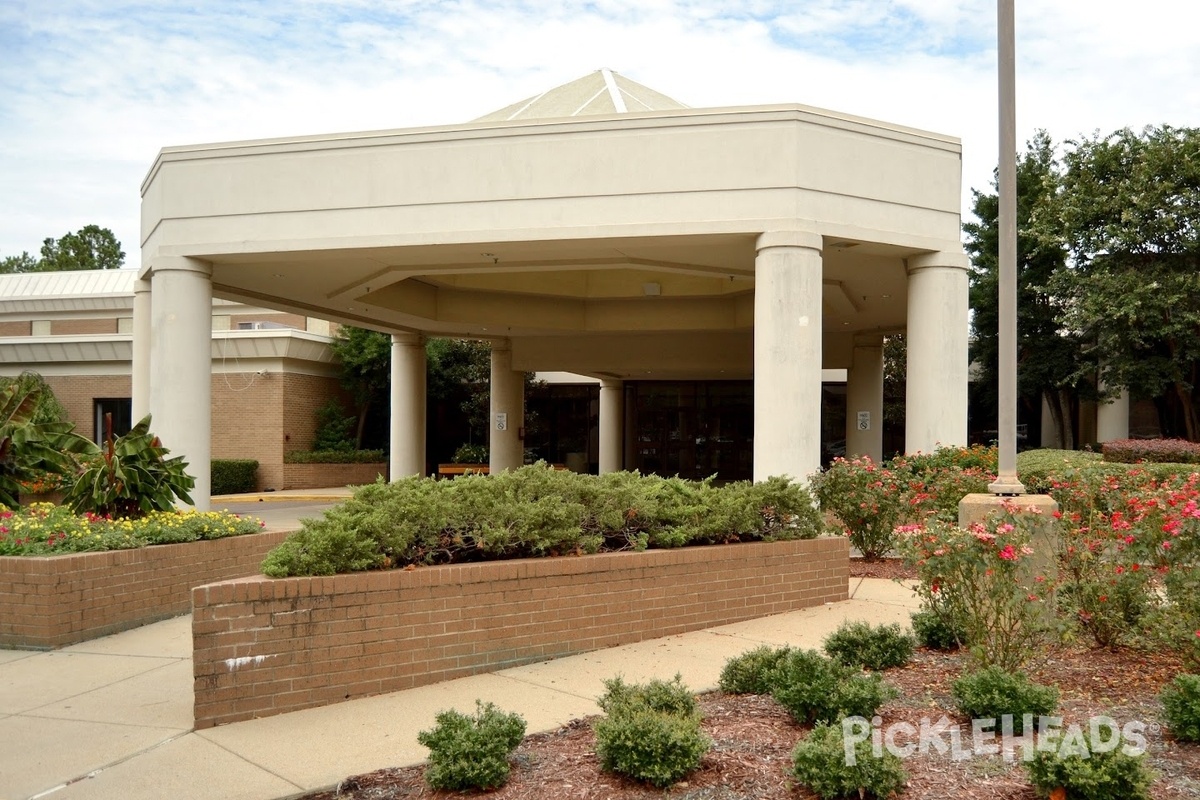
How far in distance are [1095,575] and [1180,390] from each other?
22.1 m

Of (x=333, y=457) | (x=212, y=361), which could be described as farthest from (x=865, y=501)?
(x=212, y=361)

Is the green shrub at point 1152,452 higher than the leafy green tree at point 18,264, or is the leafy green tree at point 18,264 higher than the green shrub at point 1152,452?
the leafy green tree at point 18,264

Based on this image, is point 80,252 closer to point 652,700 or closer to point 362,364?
point 362,364

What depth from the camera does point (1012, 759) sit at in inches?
200

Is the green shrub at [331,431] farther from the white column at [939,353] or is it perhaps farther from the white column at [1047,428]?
the white column at [1047,428]

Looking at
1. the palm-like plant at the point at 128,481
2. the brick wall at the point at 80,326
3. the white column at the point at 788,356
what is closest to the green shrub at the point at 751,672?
the palm-like plant at the point at 128,481

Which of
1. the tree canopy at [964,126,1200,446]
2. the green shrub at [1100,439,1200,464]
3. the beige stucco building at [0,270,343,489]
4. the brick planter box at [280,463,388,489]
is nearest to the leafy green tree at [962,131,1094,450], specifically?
the tree canopy at [964,126,1200,446]

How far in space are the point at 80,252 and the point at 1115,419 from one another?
58.2 m

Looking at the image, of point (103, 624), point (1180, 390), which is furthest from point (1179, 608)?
point (1180, 390)

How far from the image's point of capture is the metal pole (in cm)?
880

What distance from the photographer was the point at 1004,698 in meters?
5.45

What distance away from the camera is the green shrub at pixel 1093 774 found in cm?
429

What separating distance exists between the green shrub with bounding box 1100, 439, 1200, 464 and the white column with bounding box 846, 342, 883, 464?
5393 millimetres

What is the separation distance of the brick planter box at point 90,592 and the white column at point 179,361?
6120mm
